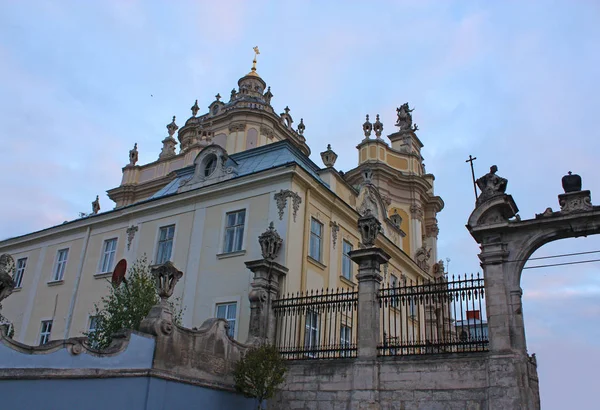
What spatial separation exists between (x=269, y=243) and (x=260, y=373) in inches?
191

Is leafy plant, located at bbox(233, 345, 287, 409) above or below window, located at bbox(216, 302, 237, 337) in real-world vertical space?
below

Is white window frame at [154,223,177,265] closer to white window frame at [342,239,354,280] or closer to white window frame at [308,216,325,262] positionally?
white window frame at [308,216,325,262]

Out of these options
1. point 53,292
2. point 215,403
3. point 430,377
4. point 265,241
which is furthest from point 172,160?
point 430,377

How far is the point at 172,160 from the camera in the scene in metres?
38.4

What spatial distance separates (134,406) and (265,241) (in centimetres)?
710

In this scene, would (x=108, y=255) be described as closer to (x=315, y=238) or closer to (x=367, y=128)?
(x=315, y=238)

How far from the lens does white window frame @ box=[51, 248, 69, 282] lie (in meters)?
25.7

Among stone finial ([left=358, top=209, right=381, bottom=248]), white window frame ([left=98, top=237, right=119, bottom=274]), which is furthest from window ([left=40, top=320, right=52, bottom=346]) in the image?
stone finial ([left=358, top=209, right=381, bottom=248])

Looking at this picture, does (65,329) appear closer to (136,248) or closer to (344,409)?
(136,248)

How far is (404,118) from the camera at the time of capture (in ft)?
140

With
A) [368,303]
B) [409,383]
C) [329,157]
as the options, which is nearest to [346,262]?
[329,157]

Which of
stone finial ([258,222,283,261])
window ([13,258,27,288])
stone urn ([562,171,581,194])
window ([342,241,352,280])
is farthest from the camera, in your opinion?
window ([13,258,27,288])

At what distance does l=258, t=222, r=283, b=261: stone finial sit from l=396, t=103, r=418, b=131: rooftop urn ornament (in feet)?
87.4

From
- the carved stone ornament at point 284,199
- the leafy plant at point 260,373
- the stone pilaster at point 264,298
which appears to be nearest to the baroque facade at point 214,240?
the carved stone ornament at point 284,199
